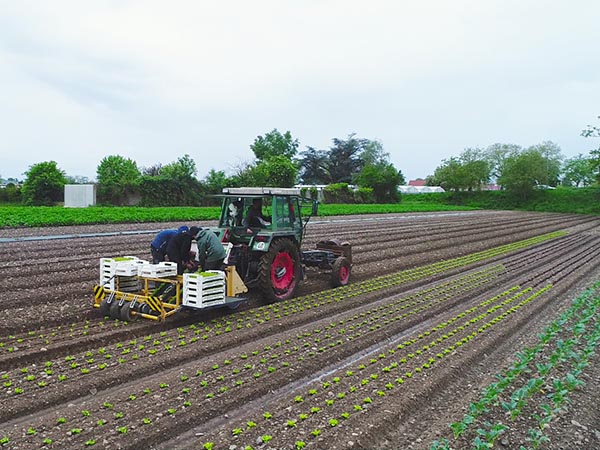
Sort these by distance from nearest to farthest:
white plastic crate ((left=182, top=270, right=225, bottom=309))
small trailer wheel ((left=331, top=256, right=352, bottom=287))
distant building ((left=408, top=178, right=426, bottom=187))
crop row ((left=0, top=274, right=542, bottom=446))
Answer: crop row ((left=0, top=274, right=542, bottom=446)), white plastic crate ((left=182, top=270, right=225, bottom=309)), small trailer wheel ((left=331, top=256, right=352, bottom=287)), distant building ((left=408, top=178, right=426, bottom=187))

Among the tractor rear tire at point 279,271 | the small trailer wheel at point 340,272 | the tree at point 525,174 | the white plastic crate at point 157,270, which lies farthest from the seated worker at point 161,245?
the tree at point 525,174

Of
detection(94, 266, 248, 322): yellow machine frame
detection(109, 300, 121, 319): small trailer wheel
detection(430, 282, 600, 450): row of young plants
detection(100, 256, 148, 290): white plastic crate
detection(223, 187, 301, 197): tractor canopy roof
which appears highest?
detection(223, 187, 301, 197): tractor canopy roof

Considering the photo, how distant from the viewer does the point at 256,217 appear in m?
9.43

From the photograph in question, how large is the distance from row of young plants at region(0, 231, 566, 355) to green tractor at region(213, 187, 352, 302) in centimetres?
44

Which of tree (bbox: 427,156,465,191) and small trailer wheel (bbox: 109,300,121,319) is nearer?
small trailer wheel (bbox: 109,300,121,319)

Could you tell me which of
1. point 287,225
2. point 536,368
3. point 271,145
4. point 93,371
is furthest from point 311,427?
point 271,145

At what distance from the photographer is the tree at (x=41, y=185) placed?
35.9m

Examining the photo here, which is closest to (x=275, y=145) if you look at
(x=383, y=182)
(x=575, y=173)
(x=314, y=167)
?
(x=314, y=167)

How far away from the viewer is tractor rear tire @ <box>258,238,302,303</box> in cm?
875

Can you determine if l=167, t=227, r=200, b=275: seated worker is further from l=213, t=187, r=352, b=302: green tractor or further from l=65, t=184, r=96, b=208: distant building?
l=65, t=184, r=96, b=208: distant building

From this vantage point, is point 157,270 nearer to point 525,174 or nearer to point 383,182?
point 383,182

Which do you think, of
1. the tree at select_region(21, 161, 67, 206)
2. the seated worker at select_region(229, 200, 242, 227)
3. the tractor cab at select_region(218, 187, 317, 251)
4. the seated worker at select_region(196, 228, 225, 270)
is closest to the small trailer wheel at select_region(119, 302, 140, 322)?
the seated worker at select_region(196, 228, 225, 270)

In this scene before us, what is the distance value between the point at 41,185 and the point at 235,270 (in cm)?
3289

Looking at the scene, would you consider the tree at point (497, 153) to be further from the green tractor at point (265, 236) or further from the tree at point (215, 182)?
the green tractor at point (265, 236)
